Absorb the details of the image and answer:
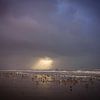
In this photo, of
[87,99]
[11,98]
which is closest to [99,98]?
[87,99]

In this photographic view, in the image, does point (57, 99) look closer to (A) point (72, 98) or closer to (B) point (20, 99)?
(A) point (72, 98)

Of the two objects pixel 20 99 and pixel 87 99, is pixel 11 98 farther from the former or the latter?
pixel 87 99

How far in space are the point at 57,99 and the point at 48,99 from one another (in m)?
0.86

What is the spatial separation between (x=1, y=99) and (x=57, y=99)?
5.19 m

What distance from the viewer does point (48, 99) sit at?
87.2ft

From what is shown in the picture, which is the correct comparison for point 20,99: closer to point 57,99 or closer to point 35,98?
point 35,98

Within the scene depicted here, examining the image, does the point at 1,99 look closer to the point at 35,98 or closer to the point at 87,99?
the point at 35,98

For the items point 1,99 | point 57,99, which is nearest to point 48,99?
point 57,99

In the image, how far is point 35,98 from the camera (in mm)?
26859

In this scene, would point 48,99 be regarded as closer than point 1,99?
No

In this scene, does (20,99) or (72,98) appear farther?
(72,98)

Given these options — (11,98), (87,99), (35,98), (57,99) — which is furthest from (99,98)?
(11,98)

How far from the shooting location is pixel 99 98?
26.9 metres

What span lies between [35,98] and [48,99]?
122 centimetres
